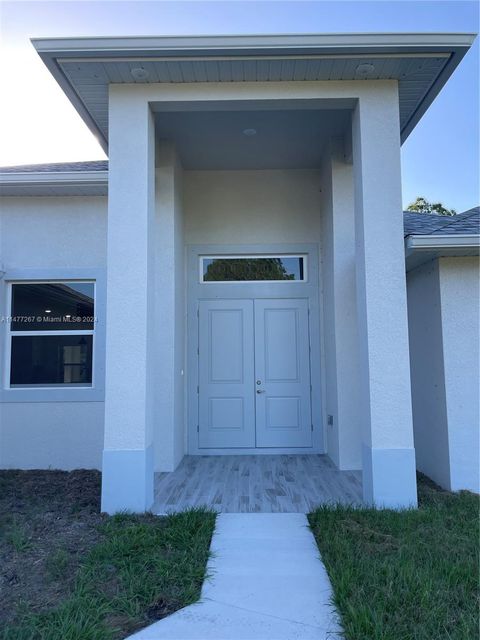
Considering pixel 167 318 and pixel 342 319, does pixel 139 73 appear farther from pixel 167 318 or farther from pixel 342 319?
pixel 342 319

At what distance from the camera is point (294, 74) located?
488 cm

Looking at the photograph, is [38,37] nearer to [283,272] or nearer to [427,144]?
[283,272]

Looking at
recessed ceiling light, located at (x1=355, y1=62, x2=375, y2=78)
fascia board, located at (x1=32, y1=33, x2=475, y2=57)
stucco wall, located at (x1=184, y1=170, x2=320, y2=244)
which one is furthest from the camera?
stucco wall, located at (x1=184, y1=170, x2=320, y2=244)

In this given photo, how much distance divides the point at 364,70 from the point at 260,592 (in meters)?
4.97

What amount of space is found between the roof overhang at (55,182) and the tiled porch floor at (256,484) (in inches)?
165

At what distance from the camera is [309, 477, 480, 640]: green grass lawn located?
270cm

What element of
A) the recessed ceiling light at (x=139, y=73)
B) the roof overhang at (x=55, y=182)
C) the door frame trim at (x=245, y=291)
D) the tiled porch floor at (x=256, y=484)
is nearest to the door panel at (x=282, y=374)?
the door frame trim at (x=245, y=291)

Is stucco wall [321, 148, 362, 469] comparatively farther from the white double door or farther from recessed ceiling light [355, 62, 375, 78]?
recessed ceiling light [355, 62, 375, 78]

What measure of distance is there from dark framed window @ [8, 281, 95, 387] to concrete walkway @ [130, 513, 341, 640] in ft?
11.8

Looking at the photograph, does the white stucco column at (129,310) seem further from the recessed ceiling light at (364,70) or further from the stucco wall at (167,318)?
Result: the recessed ceiling light at (364,70)

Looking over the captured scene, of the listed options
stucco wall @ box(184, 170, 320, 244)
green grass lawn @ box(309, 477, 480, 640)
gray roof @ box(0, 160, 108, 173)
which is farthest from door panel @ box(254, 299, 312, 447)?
gray roof @ box(0, 160, 108, 173)

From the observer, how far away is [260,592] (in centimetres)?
320

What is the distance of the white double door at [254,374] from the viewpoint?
731 centimetres

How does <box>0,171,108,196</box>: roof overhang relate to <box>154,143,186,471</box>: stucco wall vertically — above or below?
above
